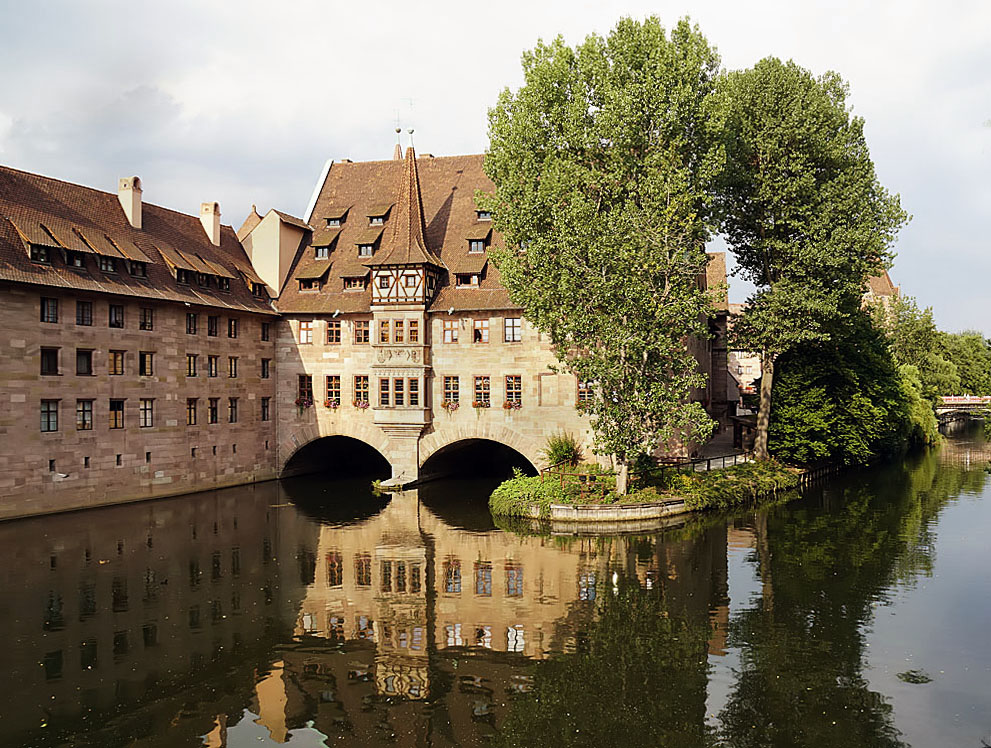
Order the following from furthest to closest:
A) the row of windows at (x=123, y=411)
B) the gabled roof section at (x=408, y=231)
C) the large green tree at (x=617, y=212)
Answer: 1. the gabled roof section at (x=408, y=231)
2. the row of windows at (x=123, y=411)
3. the large green tree at (x=617, y=212)

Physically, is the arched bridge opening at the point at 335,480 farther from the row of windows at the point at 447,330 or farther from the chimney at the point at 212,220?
the chimney at the point at 212,220

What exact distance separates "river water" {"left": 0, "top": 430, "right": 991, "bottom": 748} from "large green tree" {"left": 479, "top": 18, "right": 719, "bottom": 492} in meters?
5.61

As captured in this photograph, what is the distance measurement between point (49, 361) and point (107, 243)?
574 centimetres

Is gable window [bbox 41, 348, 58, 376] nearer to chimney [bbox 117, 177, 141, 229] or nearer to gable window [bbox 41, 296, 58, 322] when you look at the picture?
gable window [bbox 41, 296, 58, 322]

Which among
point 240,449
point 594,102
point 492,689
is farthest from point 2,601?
point 594,102

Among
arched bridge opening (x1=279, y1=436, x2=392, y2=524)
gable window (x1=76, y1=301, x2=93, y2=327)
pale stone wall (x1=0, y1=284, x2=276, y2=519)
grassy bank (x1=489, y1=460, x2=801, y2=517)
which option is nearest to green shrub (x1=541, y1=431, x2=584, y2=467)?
grassy bank (x1=489, y1=460, x2=801, y2=517)

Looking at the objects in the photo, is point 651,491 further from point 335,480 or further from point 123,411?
point 123,411

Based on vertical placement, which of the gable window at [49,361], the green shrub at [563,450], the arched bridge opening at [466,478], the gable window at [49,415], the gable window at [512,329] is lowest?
the arched bridge opening at [466,478]

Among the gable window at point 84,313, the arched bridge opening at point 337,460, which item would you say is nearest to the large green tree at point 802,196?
the arched bridge opening at point 337,460

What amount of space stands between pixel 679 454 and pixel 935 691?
23.8m

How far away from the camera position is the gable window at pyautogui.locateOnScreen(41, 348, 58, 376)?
3064 cm

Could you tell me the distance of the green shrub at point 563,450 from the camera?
117ft

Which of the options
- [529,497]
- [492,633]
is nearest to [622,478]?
[529,497]

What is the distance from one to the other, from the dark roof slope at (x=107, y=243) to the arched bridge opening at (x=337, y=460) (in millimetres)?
8335
